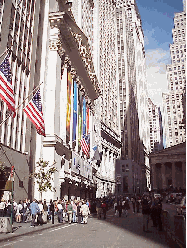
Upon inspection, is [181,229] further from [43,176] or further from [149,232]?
[43,176]

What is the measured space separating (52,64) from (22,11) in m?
7.11

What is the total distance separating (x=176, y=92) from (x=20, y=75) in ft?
433

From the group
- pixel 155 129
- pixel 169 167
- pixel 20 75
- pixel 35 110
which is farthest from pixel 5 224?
pixel 155 129

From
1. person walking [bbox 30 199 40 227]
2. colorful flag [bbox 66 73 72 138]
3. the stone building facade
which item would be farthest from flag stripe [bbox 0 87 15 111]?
the stone building facade

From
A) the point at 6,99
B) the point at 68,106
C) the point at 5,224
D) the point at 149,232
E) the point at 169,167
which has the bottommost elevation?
the point at 149,232

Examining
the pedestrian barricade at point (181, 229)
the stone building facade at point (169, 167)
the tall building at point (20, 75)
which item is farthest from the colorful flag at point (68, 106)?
the stone building facade at point (169, 167)

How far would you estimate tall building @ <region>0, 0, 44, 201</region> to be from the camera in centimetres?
2402

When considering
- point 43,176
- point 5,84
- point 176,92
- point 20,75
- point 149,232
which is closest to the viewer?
point 5,84

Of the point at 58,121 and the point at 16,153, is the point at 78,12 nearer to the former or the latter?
the point at 58,121

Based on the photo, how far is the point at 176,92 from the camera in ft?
488

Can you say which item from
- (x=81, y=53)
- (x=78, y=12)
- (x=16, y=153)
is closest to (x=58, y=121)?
(x=16, y=153)

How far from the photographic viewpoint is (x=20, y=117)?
27.5m

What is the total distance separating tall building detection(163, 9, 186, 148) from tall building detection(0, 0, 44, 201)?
121 metres

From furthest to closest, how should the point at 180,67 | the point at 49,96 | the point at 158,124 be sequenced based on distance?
the point at 158,124
the point at 180,67
the point at 49,96
